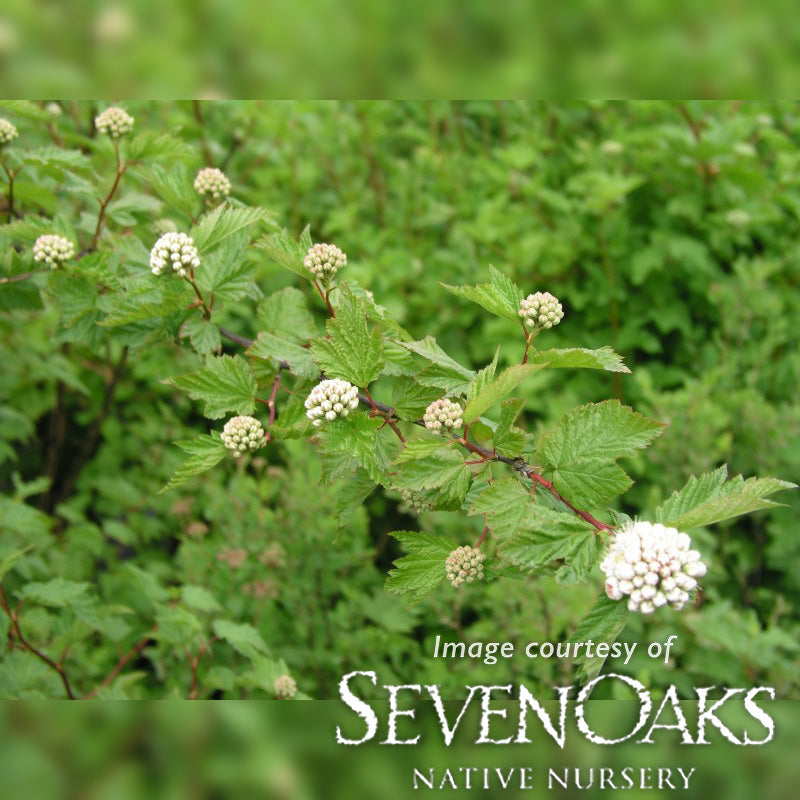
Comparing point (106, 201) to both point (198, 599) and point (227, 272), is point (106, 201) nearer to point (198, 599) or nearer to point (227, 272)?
point (227, 272)

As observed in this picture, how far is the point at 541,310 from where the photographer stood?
97 centimetres

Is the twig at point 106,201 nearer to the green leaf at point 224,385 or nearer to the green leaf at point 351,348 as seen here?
the green leaf at point 224,385

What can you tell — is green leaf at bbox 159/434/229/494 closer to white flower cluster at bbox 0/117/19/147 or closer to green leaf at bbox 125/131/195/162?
green leaf at bbox 125/131/195/162

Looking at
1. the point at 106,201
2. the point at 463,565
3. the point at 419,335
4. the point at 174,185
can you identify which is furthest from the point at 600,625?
the point at 419,335

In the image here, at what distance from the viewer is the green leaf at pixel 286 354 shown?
3.43 ft

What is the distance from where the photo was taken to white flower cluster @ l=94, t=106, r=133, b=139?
4.35 feet

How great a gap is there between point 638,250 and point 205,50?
2113 mm

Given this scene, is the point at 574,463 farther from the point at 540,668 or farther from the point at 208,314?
the point at 540,668

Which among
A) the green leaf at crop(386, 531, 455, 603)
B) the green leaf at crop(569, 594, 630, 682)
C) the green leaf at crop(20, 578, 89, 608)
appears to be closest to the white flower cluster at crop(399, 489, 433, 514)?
the green leaf at crop(386, 531, 455, 603)

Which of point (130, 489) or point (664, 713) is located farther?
point (130, 489)

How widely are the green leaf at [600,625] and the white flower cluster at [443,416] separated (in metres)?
0.25

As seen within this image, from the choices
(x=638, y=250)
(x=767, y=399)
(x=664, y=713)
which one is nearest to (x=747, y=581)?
(x=767, y=399)

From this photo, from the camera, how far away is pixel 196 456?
3.26ft

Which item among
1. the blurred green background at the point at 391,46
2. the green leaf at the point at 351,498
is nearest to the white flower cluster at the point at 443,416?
the green leaf at the point at 351,498
